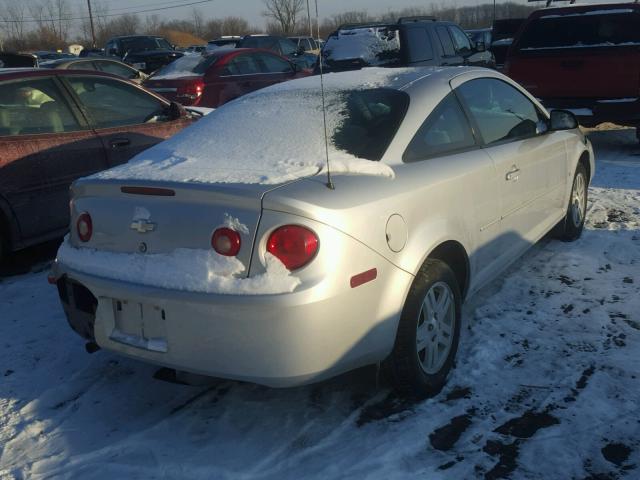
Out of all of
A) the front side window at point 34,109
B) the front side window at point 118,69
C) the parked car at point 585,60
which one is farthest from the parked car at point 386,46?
the front side window at point 34,109

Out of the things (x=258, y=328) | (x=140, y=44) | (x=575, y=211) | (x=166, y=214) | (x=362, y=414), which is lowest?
(x=362, y=414)

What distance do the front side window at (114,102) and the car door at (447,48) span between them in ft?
21.4

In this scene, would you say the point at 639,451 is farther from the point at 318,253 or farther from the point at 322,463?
the point at 318,253

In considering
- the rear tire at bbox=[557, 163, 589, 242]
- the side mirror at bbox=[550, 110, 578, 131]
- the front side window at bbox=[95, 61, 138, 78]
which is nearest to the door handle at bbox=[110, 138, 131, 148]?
the side mirror at bbox=[550, 110, 578, 131]

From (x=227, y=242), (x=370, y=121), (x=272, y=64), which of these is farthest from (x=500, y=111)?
(x=272, y=64)

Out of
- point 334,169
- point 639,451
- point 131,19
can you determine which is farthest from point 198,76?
point 131,19

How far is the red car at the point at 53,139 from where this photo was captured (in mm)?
5000

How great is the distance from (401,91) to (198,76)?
24.9 feet

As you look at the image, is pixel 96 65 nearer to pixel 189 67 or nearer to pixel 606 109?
pixel 189 67

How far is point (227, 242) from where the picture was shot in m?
2.67

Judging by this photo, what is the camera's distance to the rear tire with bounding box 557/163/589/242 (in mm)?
5258

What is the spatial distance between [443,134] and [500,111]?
0.91 m

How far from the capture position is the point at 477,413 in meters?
3.05

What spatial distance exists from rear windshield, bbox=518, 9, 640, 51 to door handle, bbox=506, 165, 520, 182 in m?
5.52
